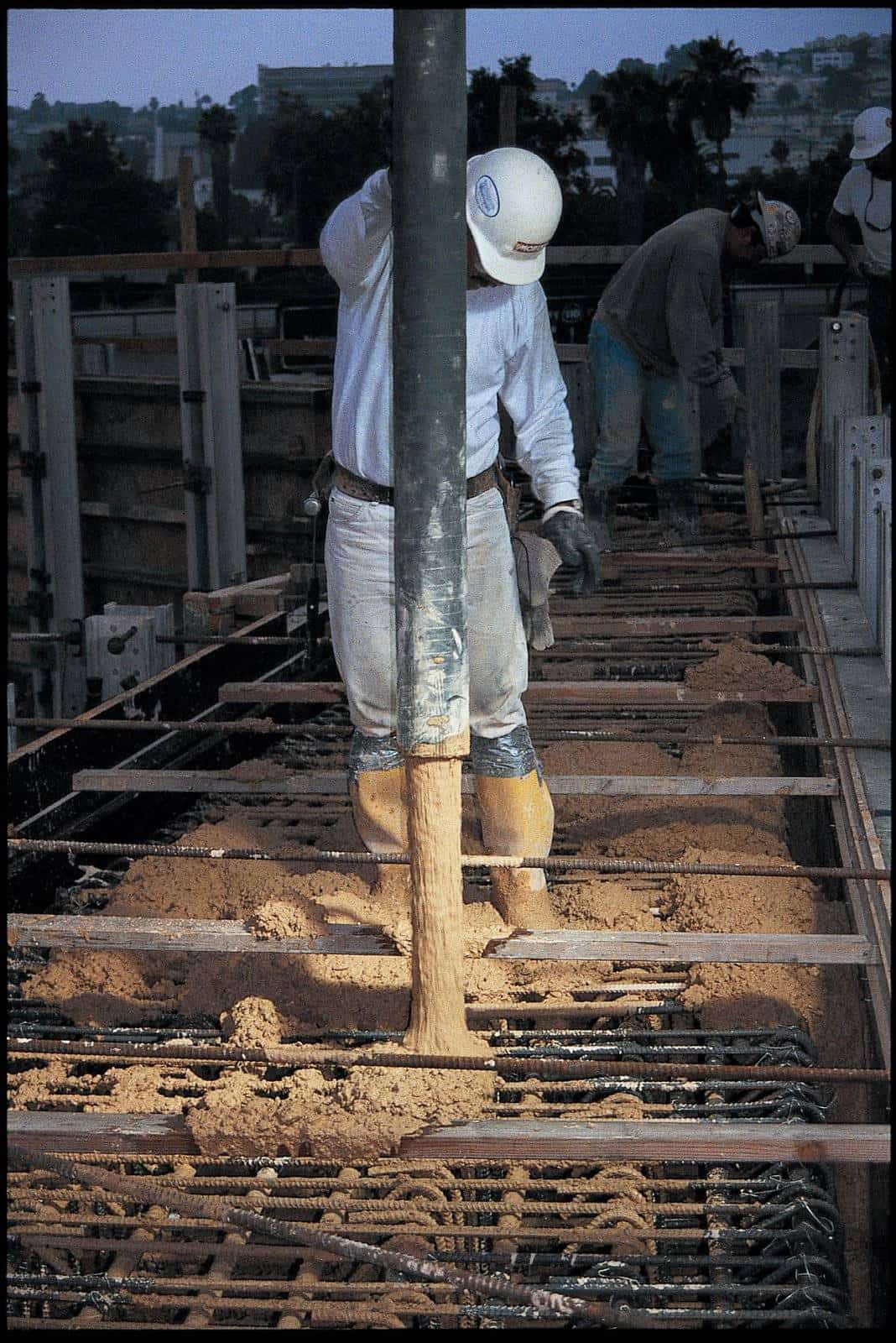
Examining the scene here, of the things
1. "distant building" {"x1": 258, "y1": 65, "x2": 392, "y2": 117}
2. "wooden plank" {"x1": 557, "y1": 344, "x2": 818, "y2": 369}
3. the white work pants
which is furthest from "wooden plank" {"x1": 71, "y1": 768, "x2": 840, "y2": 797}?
"distant building" {"x1": 258, "y1": 65, "x2": 392, "y2": 117}

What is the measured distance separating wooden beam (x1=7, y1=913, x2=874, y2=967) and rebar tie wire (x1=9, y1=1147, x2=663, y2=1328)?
2.32 feet

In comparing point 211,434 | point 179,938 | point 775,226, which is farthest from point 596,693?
point 211,434

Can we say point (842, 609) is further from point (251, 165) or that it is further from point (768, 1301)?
point (251, 165)

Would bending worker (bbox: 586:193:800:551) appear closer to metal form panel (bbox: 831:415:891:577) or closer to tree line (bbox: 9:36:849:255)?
metal form panel (bbox: 831:415:891:577)

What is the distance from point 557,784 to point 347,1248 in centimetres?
216

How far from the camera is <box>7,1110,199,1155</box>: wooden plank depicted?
2.84 meters

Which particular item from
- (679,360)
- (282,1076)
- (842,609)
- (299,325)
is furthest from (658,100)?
(282,1076)

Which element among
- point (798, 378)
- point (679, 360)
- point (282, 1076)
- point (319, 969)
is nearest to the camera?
point (282, 1076)

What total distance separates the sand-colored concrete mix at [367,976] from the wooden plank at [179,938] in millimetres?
56

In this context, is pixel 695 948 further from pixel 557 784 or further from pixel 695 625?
pixel 695 625

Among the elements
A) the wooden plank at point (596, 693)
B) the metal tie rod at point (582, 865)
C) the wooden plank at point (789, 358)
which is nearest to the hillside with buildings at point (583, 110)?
the wooden plank at point (789, 358)

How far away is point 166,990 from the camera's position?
3.85 meters

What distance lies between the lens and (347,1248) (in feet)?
8.55

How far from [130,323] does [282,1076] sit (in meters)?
22.1
